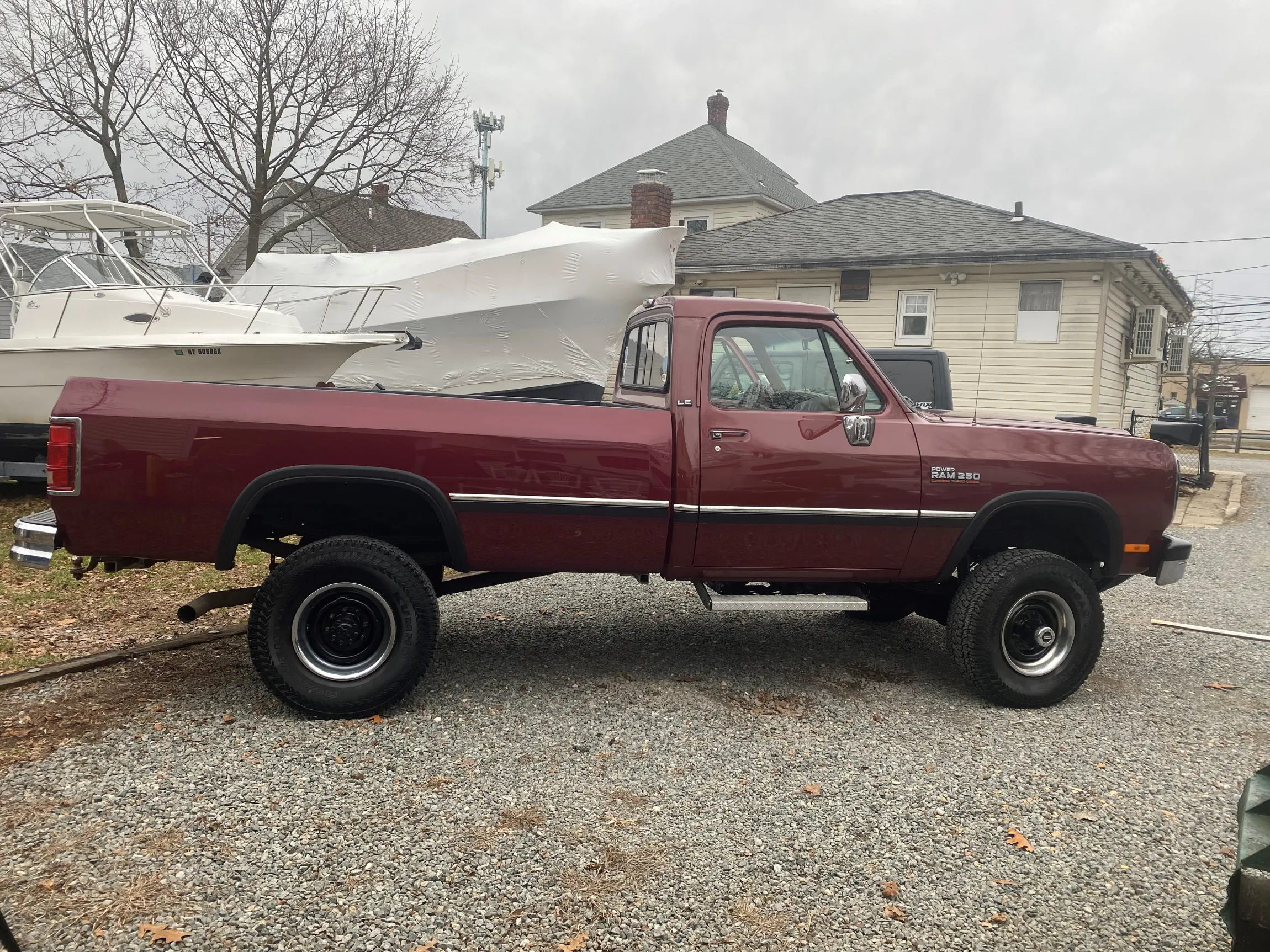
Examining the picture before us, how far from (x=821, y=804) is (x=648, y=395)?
242 cm

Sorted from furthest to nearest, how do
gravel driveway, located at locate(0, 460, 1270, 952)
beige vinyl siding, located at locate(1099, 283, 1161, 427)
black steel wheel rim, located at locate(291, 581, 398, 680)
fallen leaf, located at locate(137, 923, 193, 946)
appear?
beige vinyl siding, located at locate(1099, 283, 1161, 427), black steel wheel rim, located at locate(291, 581, 398, 680), gravel driveway, located at locate(0, 460, 1270, 952), fallen leaf, located at locate(137, 923, 193, 946)

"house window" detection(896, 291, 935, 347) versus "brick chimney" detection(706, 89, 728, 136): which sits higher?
"brick chimney" detection(706, 89, 728, 136)

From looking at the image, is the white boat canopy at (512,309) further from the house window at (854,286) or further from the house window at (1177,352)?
the house window at (1177,352)

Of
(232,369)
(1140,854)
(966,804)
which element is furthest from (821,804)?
(232,369)

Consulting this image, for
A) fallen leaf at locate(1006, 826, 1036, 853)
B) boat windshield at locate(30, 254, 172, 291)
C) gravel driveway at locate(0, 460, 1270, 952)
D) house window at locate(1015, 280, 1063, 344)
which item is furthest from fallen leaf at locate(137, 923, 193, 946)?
house window at locate(1015, 280, 1063, 344)

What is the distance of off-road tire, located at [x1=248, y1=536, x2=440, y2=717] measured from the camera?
14.0 ft

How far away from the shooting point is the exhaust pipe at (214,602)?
14.1 feet

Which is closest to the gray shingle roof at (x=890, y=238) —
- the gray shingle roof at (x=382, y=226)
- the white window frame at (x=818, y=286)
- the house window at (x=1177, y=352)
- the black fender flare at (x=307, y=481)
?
the white window frame at (x=818, y=286)

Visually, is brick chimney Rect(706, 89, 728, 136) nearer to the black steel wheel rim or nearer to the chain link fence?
the chain link fence

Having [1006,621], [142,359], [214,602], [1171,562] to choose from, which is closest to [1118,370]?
[1171,562]

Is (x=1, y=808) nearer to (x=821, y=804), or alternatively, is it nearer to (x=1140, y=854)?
(x=821, y=804)

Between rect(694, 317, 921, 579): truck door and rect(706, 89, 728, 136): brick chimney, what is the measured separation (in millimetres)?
27508

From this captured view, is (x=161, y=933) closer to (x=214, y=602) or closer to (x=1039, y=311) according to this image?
(x=214, y=602)

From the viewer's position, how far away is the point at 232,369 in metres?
9.21
